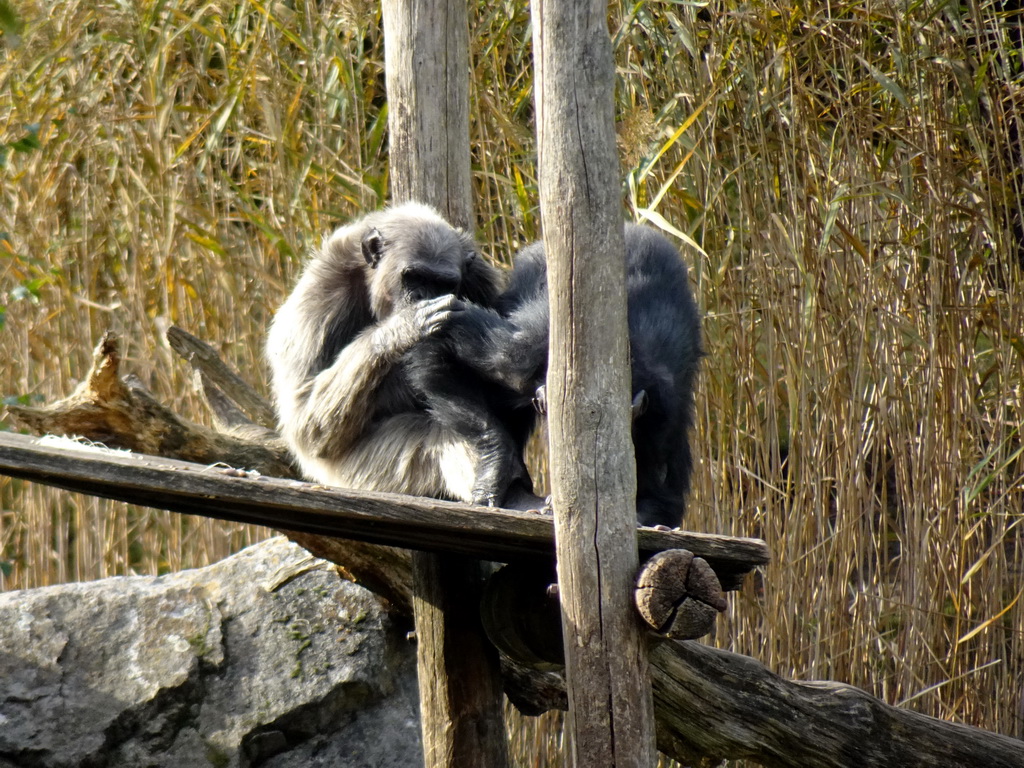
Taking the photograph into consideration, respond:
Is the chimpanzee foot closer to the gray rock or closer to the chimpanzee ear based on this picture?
the chimpanzee ear

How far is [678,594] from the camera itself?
85.7 inches

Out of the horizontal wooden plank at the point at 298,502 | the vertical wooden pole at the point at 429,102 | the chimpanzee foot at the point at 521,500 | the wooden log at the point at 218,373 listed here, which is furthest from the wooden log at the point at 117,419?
the chimpanzee foot at the point at 521,500

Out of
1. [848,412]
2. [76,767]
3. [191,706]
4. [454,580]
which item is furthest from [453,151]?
[76,767]

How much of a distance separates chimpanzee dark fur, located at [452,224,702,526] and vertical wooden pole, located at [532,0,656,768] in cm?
45

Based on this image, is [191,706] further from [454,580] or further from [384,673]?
[454,580]

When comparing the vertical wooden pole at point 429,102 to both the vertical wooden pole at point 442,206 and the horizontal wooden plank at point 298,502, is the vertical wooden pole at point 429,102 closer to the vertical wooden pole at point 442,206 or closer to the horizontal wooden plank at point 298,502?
the vertical wooden pole at point 442,206

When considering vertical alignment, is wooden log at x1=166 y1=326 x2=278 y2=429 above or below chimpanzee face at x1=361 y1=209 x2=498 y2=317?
below

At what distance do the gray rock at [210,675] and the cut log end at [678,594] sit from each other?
197 cm

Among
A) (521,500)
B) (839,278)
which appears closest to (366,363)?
(521,500)

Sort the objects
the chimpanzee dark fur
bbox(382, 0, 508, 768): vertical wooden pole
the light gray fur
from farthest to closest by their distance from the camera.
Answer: bbox(382, 0, 508, 768): vertical wooden pole < the light gray fur < the chimpanzee dark fur

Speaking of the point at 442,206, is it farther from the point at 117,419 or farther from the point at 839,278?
the point at 839,278

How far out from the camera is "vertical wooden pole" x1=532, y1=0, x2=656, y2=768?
7.10 ft

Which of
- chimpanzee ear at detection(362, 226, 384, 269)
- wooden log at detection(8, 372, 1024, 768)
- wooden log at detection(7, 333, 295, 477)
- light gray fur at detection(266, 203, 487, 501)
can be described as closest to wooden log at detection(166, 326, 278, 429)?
wooden log at detection(7, 333, 295, 477)

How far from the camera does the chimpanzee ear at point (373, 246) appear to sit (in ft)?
10.3
